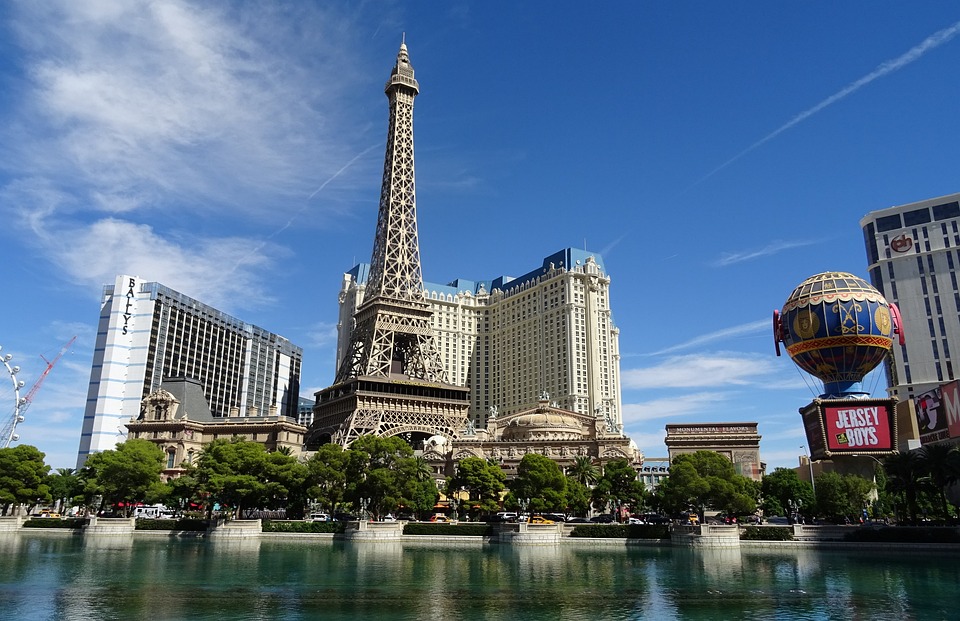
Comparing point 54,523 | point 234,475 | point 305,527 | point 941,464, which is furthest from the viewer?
point 54,523

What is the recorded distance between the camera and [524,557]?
61.7 meters

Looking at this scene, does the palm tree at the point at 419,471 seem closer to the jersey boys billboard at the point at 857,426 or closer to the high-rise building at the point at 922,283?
the jersey boys billboard at the point at 857,426

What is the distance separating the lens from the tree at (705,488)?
7656cm

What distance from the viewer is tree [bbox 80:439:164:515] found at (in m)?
88.7

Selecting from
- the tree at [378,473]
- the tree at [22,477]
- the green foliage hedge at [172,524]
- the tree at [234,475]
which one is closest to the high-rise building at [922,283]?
the tree at [378,473]

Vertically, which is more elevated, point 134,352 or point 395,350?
point 134,352

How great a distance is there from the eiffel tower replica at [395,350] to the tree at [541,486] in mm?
39527

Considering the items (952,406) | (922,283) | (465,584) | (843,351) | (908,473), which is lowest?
(465,584)

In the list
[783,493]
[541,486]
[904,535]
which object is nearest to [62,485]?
[541,486]

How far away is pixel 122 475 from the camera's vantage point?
292ft

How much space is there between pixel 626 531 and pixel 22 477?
75742 millimetres

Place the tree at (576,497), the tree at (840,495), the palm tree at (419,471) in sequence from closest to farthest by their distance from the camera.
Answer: the tree at (840,495) < the palm tree at (419,471) < the tree at (576,497)

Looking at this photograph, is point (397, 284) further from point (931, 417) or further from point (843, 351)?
point (931, 417)

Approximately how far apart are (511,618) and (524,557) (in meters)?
28.2
